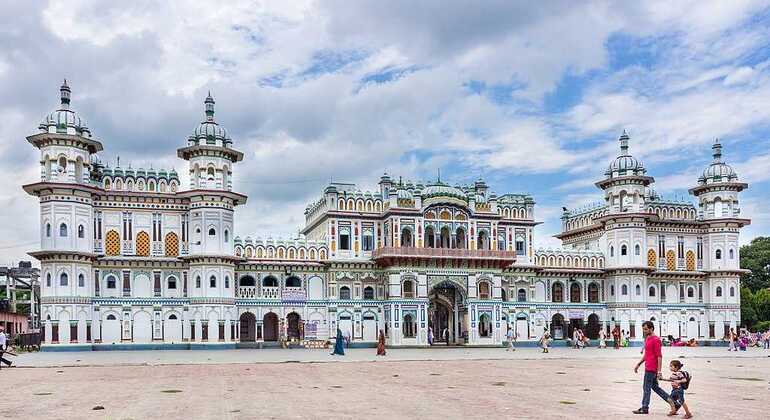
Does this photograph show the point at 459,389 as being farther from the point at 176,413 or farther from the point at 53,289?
the point at 53,289

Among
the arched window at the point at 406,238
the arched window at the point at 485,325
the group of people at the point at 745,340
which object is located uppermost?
the arched window at the point at 406,238

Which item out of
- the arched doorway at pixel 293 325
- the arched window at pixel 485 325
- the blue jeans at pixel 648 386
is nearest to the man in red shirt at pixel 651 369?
the blue jeans at pixel 648 386

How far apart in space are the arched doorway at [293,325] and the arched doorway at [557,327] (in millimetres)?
20468

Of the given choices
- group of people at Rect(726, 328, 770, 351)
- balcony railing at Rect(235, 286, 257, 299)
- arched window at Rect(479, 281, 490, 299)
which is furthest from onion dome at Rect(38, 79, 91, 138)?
group of people at Rect(726, 328, 770, 351)

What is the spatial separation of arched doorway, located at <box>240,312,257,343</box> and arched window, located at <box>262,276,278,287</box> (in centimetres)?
241

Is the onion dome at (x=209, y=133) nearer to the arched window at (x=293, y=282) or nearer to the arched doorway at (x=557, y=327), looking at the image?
the arched window at (x=293, y=282)


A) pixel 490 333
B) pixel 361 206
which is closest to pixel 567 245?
pixel 490 333

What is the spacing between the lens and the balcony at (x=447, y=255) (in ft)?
194

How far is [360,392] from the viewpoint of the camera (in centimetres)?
2131

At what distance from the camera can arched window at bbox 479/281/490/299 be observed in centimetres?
6216

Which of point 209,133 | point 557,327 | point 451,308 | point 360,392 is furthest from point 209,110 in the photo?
point 360,392

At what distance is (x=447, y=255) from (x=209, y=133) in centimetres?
1894

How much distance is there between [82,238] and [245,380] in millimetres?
32085

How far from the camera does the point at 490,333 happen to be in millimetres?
61719
